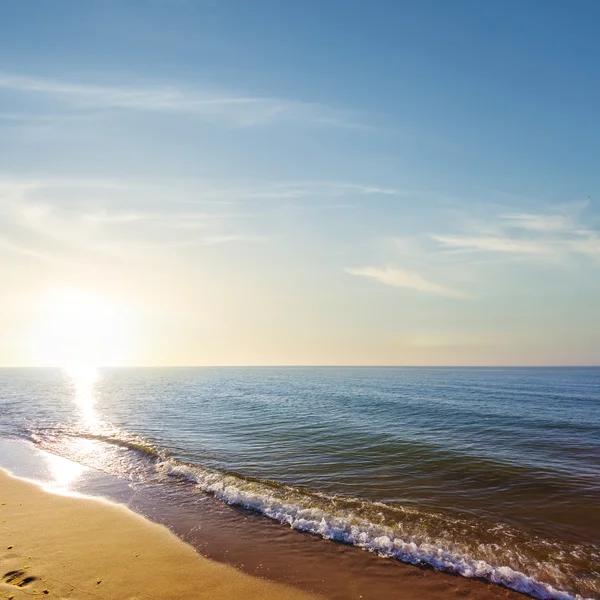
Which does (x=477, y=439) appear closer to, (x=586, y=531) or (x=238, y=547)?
(x=586, y=531)

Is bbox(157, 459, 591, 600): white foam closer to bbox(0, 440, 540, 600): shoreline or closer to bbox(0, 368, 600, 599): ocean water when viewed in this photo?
bbox(0, 368, 600, 599): ocean water

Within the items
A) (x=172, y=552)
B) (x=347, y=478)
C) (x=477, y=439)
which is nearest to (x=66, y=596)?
(x=172, y=552)

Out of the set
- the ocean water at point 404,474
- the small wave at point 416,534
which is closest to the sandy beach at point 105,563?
the small wave at point 416,534

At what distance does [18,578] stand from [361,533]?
8474mm

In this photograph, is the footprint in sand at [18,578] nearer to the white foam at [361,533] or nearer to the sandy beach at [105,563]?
the sandy beach at [105,563]

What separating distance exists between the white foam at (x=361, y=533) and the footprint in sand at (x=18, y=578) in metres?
6.43

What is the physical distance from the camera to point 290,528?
11.7 meters

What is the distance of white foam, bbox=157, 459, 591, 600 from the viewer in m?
8.94

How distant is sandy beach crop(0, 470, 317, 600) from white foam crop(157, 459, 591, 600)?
10.2 ft

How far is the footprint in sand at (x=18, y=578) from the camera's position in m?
8.22

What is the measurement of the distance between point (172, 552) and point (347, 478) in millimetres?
8576

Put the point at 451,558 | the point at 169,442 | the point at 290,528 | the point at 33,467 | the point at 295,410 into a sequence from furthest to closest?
the point at 295,410, the point at 169,442, the point at 33,467, the point at 290,528, the point at 451,558

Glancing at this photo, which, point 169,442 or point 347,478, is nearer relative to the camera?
point 347,478

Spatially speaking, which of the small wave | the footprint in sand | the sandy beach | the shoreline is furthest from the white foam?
the footprint in sand
